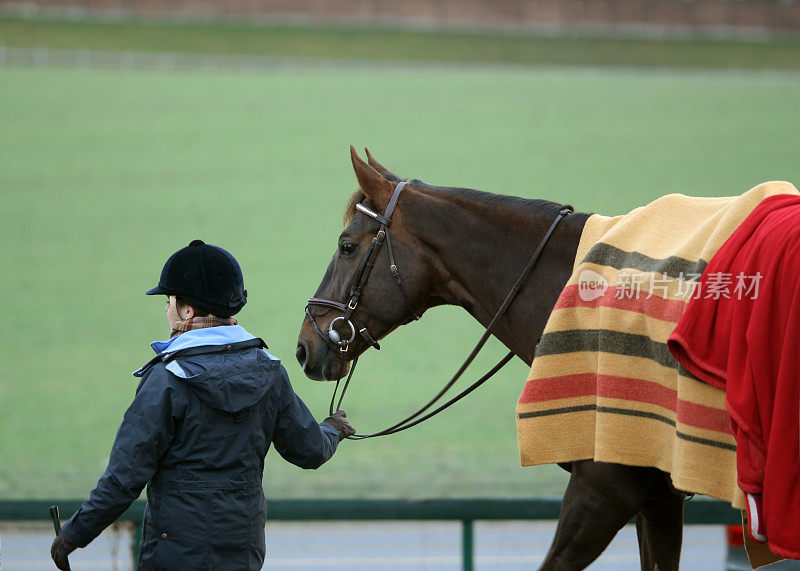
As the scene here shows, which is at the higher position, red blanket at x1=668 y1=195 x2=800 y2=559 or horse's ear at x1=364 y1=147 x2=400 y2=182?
horse's ear at x1=364 y1=147 x2=400 y2=182

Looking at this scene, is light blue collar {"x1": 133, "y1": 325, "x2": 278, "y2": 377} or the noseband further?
the noseband

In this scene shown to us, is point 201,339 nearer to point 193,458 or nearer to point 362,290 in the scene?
→ point 193,458

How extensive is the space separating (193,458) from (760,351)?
154 cm

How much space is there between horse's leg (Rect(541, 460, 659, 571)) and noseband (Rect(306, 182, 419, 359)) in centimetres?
86

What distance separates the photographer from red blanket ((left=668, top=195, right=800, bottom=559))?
221cm

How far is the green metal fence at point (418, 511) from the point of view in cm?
413

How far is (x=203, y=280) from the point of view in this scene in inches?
102

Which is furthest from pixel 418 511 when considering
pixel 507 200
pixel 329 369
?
pixel 507 200

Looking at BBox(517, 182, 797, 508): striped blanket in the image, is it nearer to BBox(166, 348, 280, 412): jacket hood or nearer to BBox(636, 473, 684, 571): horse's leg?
BBox(636, 473, 684, 571): horse's leg

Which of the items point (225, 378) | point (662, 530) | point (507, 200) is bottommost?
point (662, 530)

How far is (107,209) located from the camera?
18438 millimetres

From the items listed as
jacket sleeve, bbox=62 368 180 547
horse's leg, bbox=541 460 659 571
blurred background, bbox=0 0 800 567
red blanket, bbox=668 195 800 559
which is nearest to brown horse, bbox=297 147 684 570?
horse's leg, bbox=541 460 659 571

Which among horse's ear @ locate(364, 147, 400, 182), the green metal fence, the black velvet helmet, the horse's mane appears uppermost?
horse's ear @ locate(364, 147, 400, 182)

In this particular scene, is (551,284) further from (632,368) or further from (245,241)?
(245,241)
